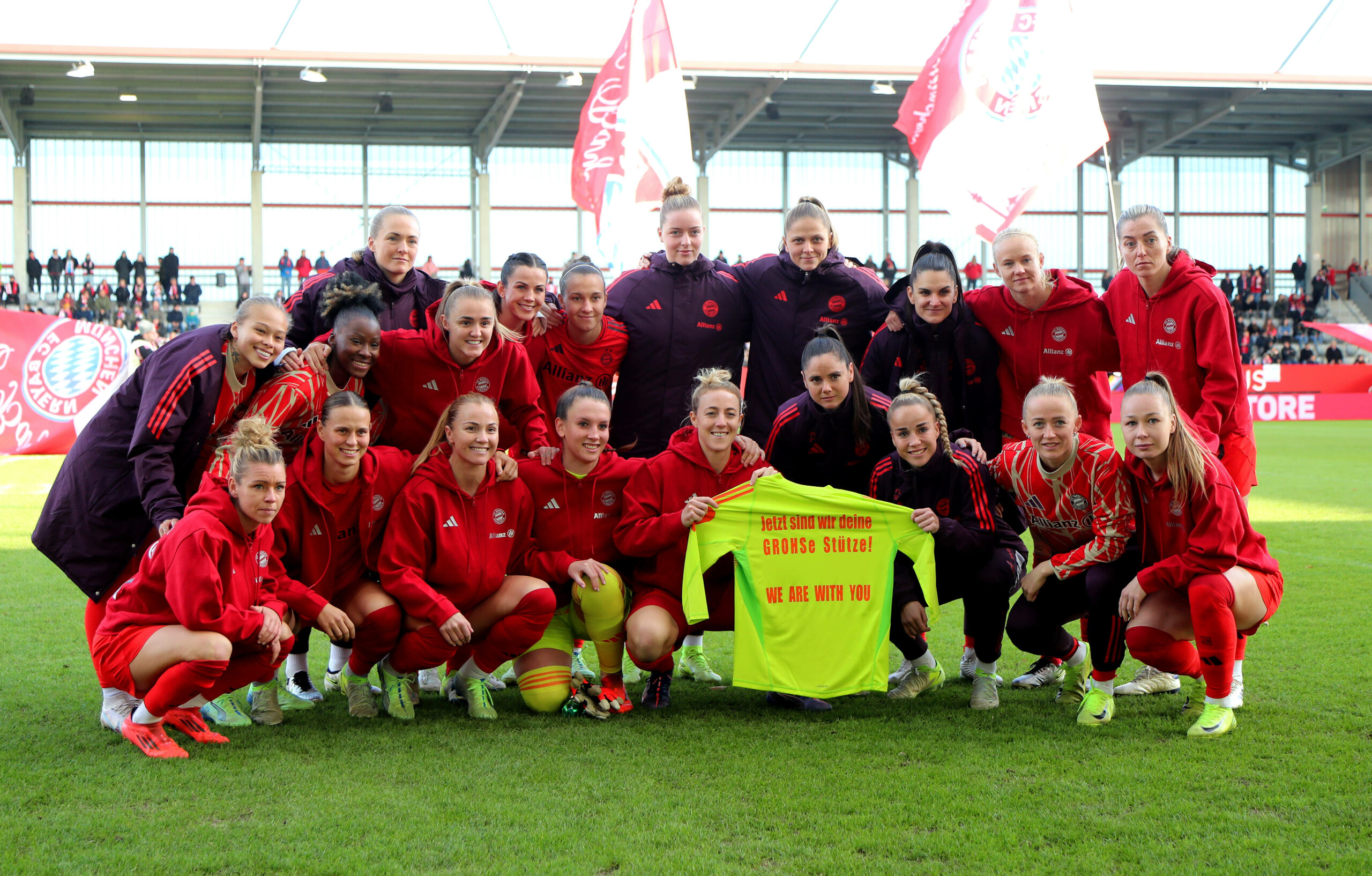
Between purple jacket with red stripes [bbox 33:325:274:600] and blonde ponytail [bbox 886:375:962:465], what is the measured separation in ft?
7.87

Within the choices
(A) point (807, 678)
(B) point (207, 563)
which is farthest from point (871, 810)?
(B) point (207, 563)

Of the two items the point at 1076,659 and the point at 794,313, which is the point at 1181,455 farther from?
the point at 794,313

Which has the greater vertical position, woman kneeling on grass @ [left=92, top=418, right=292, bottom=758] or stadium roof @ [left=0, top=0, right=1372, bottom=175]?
stadium roof @ [left=0, top=0, right=1372, bottom=175]

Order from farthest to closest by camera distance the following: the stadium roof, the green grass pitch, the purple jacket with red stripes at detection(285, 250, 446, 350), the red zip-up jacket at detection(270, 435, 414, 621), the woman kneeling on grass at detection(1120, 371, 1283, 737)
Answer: the stadium roof → the purple jacket with red stripes at detection(285, 250, 446, 350) → the red zip-up jacket at detection(270, 435, 414, 621) → the woman kneeling on grass at detection(1120, 371, 1283, 737) → the green grass pitch

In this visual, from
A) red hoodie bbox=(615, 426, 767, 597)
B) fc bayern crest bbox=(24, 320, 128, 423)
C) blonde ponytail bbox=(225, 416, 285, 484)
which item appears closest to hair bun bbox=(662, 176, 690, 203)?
red hoodie bbox=(615, 426, 767, 597)

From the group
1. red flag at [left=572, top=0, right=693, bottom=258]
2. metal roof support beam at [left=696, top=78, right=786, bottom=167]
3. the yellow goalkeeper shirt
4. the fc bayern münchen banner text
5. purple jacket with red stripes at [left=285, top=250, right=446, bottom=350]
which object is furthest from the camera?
metal roof support beam at [left=696, top=78, right=786, bottom=167]

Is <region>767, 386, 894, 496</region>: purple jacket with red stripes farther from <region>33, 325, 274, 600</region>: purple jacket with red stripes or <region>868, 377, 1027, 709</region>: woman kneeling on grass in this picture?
<region>33, 325, 274, 600</region>: purple jacket with red stripes

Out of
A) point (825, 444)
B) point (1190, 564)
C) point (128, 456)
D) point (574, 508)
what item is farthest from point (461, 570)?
point (1190, 564)

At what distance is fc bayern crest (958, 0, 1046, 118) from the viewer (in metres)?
10.8

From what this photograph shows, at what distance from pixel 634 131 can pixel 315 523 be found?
336 inches

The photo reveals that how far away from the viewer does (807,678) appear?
14.0 feet

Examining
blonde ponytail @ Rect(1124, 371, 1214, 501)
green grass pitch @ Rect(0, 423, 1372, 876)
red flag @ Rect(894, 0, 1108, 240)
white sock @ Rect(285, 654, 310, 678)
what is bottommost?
green grass pitch @ Rect(0, 423, 1372, 876)

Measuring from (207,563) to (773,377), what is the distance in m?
2.71

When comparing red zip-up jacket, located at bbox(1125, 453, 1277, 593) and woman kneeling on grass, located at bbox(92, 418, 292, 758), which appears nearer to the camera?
woman kneeling on grass, located at bbox(92, 418, 292, 758)
